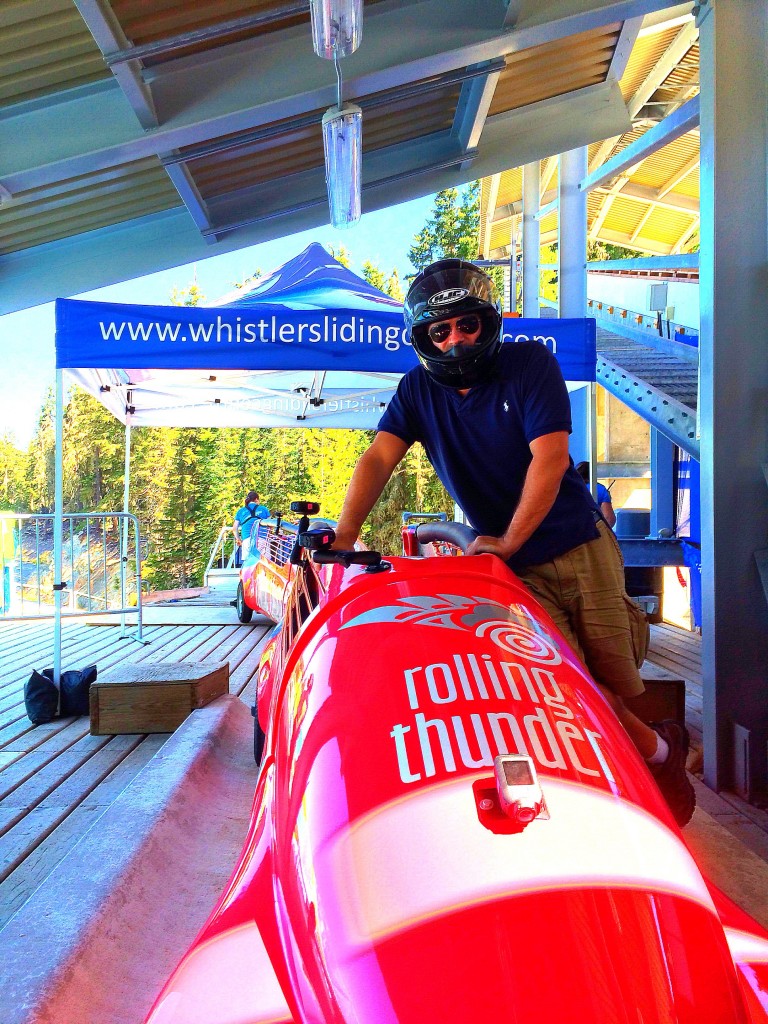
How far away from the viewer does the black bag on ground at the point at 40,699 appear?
4.83 meters

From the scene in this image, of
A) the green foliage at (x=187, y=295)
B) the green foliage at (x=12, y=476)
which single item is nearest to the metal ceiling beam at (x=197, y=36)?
the green foliage at (x=187, y=295)

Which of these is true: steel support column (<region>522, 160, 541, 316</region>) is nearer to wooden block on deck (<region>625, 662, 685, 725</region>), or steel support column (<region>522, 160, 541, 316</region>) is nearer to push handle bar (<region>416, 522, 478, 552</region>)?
wooden block on deck (<region>625, 662, 685, 725</region>)

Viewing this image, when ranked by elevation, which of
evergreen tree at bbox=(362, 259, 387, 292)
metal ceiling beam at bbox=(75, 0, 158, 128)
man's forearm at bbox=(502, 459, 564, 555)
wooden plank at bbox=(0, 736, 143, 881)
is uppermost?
evergreen tree at bbox=(362, 259, 387, 292)

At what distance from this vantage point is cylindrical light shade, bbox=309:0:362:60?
3154mm

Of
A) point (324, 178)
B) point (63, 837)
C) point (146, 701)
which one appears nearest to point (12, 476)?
point (324, 178)

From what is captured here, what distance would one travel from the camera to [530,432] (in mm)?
2311

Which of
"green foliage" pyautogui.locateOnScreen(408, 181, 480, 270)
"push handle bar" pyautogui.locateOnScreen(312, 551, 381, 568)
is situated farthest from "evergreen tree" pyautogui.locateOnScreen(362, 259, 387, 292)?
"push handle bar" pyautogui.locateOnScreen(312, 551, 381, 568)

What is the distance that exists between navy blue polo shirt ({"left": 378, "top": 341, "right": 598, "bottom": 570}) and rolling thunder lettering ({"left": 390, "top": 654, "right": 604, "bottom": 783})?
1.02m

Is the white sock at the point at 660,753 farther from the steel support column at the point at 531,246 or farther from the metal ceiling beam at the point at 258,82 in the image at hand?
the steel support column at the point at 531,246

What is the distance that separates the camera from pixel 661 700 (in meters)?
3.88

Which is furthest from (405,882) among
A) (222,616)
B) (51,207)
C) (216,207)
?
(222,616)

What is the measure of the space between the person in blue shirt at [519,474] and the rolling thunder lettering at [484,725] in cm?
74

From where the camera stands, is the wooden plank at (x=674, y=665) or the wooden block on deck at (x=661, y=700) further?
the wooden plank at (x=674, y=665)

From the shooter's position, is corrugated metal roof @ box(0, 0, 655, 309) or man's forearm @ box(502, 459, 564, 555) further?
corrugated metal roof @ box(0, 0, 655, 309)
